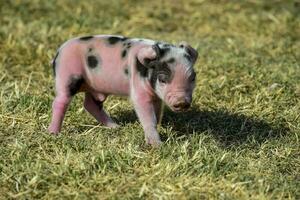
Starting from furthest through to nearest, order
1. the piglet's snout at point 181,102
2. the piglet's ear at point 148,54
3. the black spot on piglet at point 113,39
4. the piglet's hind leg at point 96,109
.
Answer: the piglet's hind leg at point 96,109
the black spot on piglet at point 113,39
the piglet's ear at point 148,54
the piglet's snout at point 181,102

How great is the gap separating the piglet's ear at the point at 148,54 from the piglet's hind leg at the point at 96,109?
2.88ft

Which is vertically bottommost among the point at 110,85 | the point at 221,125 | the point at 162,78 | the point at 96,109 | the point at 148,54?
the point at 221,125

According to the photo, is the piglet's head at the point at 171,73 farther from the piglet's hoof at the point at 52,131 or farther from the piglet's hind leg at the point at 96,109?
the piglet's hoof at the point at 52,131

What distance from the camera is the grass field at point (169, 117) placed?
489 cm

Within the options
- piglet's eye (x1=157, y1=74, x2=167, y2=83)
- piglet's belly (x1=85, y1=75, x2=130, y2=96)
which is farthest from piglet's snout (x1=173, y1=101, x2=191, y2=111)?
piglet's belly (x1=85, y1=75, x2=130, y2=96)

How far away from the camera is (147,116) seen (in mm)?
5578

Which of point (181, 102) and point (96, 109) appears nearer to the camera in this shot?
point (181, 102)

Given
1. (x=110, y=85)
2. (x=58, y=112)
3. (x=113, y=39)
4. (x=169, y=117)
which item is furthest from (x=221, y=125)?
(x=58, y=112)

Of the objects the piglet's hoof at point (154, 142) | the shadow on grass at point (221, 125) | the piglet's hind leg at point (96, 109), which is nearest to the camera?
the piglet's hoof at point (154, 142)

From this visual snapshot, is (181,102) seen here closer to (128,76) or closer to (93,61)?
(128,76)

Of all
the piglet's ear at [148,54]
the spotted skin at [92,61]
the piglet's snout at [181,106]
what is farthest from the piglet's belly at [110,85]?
the piglet's snout at [181,106]

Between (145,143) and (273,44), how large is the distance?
382 cm

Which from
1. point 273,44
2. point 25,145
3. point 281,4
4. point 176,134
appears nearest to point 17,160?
point 25,145

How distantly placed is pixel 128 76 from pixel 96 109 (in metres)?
0.63
